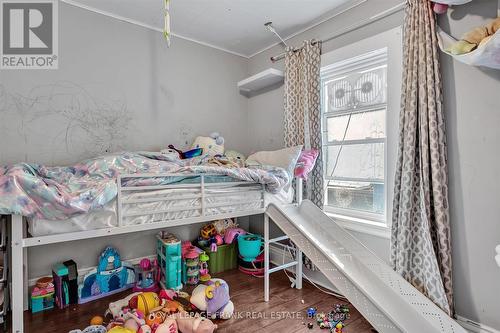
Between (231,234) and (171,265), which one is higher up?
(231,234)

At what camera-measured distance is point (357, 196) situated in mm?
2459

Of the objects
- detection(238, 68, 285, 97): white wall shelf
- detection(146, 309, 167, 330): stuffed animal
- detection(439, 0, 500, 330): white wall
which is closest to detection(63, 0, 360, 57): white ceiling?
detection(238, 68, 285, 97): white wall shelf

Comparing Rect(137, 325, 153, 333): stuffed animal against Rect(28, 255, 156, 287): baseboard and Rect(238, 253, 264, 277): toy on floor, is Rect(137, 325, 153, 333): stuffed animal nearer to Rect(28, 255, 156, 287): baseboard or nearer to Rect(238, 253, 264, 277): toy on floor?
Rect(28, 255, 156, 287): baseboard

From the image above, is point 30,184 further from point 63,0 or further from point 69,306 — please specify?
point 63,0

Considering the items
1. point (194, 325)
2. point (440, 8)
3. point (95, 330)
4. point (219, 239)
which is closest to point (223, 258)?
point (219, 239)

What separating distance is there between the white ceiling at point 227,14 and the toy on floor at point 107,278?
2166mm

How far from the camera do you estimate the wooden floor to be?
1.91 metres

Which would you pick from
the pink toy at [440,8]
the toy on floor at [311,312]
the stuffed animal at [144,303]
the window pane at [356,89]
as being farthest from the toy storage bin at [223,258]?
the pink toy at [440,8]

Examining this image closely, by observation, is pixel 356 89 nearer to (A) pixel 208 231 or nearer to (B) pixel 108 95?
(A) pixel 208 231

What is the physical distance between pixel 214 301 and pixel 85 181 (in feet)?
3.94

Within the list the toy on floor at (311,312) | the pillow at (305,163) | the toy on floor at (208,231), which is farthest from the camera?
the toy on floor at (208,231)

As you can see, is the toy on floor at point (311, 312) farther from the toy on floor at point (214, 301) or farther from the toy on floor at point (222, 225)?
the toy on floor at point (222, 225)

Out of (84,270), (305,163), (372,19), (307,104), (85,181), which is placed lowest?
(84,270)

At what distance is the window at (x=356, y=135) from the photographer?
226 cm
